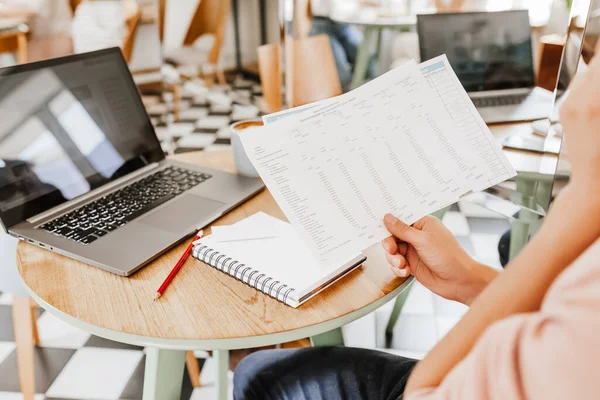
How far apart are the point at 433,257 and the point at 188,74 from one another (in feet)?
12.8

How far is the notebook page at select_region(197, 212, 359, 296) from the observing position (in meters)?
0.78

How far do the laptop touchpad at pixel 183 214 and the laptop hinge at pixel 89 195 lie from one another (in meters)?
0.15

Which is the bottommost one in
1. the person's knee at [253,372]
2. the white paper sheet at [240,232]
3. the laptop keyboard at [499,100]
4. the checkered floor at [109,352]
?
the checkered floor at [109,352]

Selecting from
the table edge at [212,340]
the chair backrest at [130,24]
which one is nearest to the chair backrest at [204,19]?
the chair backrest at [130,24]

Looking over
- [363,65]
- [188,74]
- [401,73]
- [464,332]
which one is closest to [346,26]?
[363,65]

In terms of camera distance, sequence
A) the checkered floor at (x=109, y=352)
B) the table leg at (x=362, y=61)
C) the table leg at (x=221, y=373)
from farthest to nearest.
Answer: the table leg at (x=362, y=61)
the checkered floor at (x=109, y=352)
the table leg at (x=221, y=373)

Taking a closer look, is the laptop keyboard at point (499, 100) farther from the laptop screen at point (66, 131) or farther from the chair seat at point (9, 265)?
the chair seat at point (9, 265)

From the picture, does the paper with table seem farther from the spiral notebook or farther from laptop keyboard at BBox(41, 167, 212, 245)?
laptop keyboard at BBox(41, 167, 212, 245)

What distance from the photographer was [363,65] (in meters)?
3.43

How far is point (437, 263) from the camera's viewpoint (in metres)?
0.83

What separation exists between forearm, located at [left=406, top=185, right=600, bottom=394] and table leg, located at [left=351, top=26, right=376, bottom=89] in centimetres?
305

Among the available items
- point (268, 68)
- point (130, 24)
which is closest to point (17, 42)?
point (130, 24)

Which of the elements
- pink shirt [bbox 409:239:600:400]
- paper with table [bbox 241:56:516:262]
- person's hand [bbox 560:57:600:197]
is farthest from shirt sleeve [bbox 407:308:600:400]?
paper with table [bbox 241:56:516:262]

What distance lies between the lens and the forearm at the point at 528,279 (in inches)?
16.4
